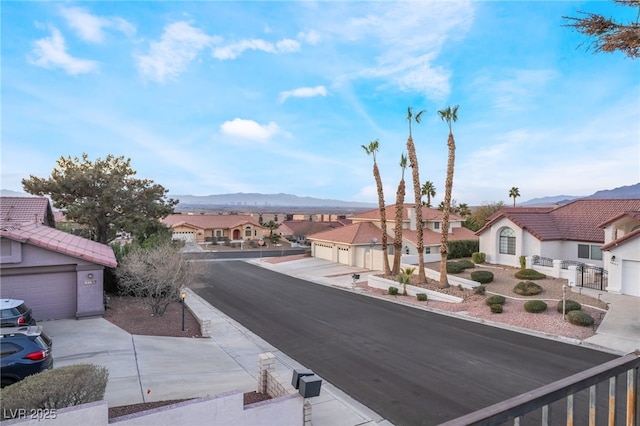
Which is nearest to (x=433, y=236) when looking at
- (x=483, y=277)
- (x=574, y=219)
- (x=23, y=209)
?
(x=574, y=219)

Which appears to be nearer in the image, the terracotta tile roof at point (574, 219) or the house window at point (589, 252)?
the house window at point (589, 252)

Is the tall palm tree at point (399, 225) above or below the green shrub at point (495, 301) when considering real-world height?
above

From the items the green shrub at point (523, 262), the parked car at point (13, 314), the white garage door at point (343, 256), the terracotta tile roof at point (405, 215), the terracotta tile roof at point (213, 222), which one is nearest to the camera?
the parked car at point (13, 314)

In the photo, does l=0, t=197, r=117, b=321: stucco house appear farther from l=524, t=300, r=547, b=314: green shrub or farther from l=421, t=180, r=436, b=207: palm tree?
l=421, t=180, r=436, b=207: palm tree

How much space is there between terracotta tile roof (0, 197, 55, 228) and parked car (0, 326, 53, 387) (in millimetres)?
16785

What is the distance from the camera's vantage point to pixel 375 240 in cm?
3962

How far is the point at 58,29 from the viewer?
56.7 ft

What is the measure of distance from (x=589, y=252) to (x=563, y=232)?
2.38 m

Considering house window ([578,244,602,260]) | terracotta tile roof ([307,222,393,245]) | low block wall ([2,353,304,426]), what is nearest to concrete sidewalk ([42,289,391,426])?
low block wall ([2,353,304,426])

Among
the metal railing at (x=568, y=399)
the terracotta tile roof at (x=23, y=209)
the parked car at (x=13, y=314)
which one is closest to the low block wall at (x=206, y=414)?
the metal railing at (x=568, y=399)

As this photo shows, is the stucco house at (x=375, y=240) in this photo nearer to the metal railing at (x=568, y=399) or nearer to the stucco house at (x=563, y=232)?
the stucco house at (x=563, y=232)

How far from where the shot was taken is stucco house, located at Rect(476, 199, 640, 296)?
2706 cm

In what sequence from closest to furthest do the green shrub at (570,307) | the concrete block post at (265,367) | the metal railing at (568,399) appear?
the metal railing at (568,399), the concrete block post at (265,367), the green shrub at (570,307)

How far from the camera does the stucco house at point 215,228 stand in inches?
2633
